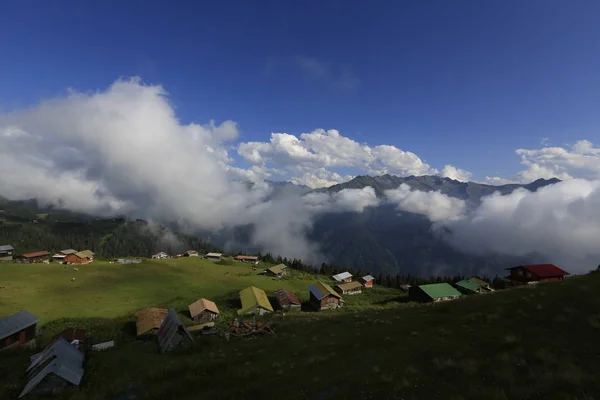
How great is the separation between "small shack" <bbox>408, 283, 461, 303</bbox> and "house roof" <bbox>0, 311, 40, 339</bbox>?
3192 inches

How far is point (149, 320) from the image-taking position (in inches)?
2138

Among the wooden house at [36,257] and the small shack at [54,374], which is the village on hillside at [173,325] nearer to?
the small shack at [54,374]

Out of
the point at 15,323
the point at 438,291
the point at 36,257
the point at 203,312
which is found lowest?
the point at 36,257

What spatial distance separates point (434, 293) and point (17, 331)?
84090mm

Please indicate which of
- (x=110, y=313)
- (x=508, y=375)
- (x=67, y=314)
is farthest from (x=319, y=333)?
(x=67, y=314)

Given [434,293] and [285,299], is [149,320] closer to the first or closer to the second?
[285,299]

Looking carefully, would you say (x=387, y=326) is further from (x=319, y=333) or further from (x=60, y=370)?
(x=60, y=370)

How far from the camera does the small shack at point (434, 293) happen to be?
7731 cm

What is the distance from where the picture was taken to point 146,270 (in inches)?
4929

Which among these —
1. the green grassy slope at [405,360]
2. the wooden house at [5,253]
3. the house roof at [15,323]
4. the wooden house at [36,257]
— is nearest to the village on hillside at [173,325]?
the house roof at [15,323]

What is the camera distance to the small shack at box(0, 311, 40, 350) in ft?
141

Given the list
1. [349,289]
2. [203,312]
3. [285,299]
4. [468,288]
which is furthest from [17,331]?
[468,288]

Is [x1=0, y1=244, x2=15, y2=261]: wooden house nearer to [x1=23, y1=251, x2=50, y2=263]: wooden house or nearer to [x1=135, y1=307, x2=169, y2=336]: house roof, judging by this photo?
[x1=23, y1=251, x2=50, y2=263]: wooden house

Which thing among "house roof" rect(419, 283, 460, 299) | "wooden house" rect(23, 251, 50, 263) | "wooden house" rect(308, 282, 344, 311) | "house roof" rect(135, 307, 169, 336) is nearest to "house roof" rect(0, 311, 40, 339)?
"house roof" rect(135, 307, 169, 336)
